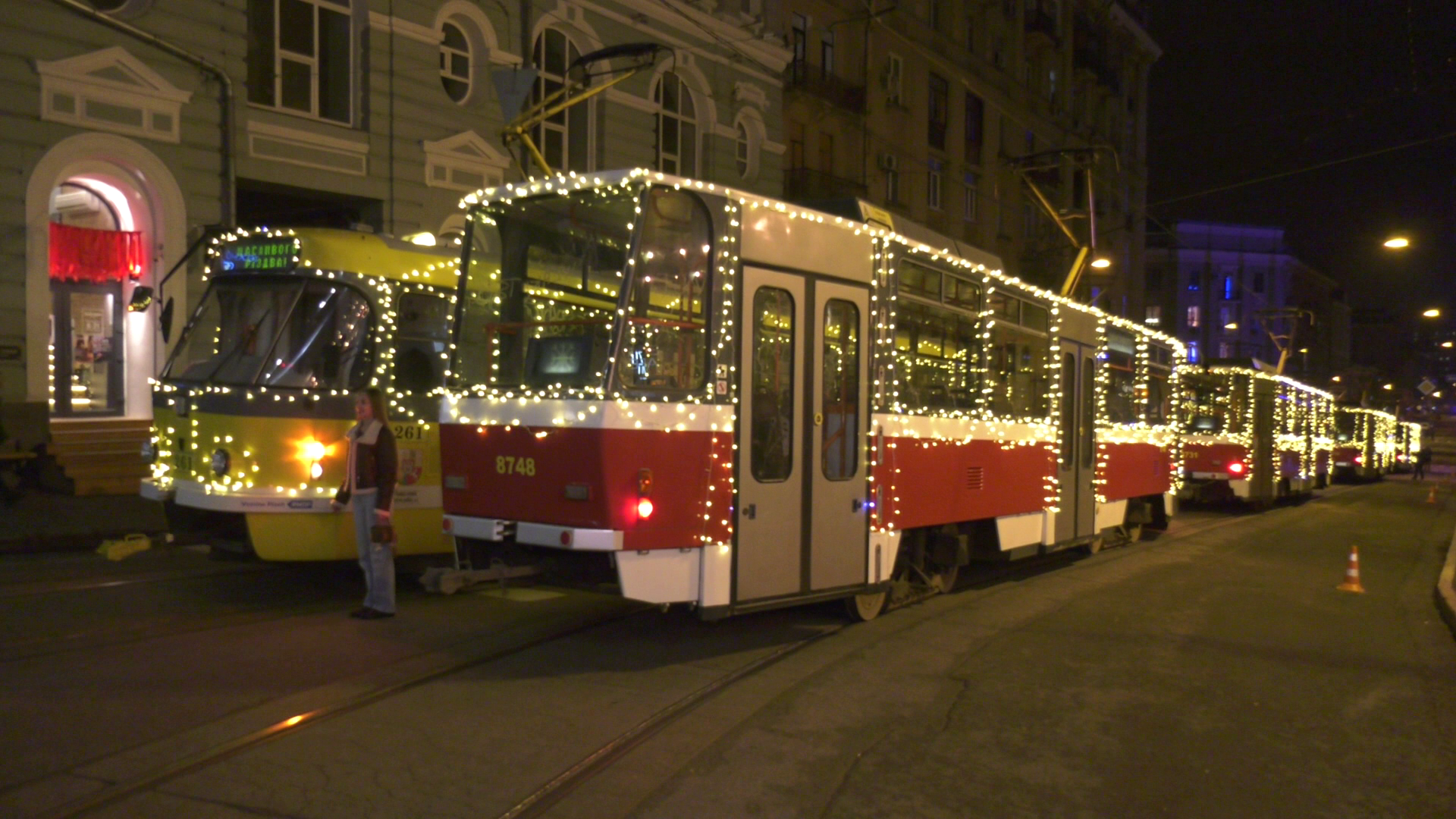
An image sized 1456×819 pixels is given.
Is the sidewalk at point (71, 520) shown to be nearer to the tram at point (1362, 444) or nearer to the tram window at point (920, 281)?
the tram window at point (920, 281)

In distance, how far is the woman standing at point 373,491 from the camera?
8.45 m

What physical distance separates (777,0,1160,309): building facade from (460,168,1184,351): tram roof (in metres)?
9.24

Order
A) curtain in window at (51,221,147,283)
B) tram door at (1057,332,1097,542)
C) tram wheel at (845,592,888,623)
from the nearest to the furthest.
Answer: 1. tram wheel at (845,592,888,623)
2. tram door at (1057,332,1097,542)
3. curtain in window at (51,221,147,283)

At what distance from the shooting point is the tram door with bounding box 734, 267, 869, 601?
7.80m

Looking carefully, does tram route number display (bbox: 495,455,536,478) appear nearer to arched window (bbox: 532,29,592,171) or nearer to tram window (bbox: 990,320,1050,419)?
tram window (bbox: 990,320,1050,419)

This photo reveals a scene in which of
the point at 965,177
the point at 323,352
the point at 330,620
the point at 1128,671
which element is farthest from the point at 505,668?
the point at 965,177

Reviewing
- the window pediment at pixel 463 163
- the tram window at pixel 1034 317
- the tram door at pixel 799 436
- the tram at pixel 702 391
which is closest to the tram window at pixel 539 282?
the tram at pixel 702 391

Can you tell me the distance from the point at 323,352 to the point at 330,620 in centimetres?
224

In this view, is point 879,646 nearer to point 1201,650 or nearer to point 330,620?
point 1201,650

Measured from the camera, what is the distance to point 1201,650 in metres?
8.94

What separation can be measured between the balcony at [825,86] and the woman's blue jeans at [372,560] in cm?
2170

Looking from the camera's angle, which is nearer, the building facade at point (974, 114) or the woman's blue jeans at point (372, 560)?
the woman's blue jeans at point (372, 560)

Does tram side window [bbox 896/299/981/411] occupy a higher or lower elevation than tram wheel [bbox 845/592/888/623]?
higher

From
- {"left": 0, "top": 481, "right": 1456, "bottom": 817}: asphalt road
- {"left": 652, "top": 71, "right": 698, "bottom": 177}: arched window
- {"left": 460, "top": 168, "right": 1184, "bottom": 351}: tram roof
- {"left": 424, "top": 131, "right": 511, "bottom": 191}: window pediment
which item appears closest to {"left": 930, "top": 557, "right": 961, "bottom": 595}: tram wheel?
{"left": 0, "top": 481, "right": 1456, "bottom": 817}: asphalt road
